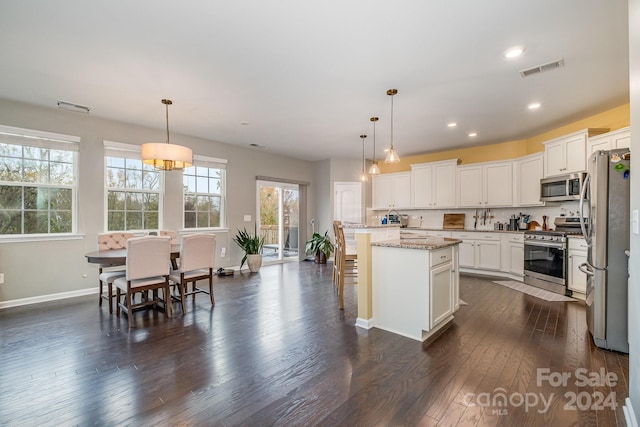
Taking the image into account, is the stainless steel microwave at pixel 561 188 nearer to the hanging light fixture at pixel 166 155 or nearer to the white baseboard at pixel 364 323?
the white baseboard at pixel 364 323

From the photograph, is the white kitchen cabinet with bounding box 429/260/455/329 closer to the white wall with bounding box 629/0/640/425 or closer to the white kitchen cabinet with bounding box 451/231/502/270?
the white wall with bounding box 629/0/640/425

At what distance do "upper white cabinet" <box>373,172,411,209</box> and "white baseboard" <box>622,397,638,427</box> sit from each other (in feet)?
17.6

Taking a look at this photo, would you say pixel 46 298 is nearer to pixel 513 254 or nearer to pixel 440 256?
pixel 440 256

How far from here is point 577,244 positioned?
13.4ft

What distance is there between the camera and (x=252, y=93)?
3.62 meters

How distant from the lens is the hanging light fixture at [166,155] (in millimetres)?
3354

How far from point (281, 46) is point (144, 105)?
8.15ft

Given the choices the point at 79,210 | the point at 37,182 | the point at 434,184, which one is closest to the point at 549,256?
the point at 434,184

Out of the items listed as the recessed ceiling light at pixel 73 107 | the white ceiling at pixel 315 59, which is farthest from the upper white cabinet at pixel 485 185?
the recessed ceiling light at pixel 73 107

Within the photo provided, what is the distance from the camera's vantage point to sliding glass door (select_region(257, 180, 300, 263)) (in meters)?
6.90

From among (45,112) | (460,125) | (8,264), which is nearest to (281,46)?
(460,125)

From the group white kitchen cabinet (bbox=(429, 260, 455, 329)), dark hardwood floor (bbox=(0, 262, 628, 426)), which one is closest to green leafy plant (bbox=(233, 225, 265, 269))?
dark hardwood floor (bbox=(0, 262, 628, 426))

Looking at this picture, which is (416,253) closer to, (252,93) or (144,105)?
(252,93)

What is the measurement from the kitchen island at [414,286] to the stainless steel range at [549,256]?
2310mm
